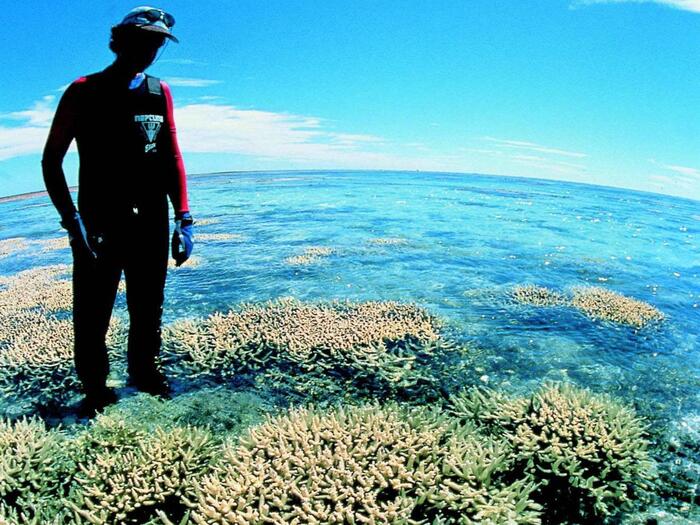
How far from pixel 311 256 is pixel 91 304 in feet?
35.2

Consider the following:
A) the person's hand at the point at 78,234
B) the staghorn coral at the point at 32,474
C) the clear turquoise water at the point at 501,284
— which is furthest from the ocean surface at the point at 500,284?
the person's hand at the point at 78,234

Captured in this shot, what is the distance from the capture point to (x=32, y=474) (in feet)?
11.6

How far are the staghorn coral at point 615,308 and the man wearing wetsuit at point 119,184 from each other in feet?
30.7

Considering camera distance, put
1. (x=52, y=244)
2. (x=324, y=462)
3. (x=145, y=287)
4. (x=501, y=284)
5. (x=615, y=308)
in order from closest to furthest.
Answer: (x=324, y=462) < (x=145, y=287) < (x=615, y=308) < (x=501, y=284) < (x=52, y=244)

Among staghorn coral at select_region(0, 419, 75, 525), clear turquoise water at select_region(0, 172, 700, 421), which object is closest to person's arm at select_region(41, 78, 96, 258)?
staghorn coral at select_region(0, 419, 75, 525)

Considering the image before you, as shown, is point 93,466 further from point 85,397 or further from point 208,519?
point 85,397

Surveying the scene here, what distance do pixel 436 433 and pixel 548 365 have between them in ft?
12.9

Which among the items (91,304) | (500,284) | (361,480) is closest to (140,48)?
(91,304)

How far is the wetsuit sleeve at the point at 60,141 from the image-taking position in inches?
144

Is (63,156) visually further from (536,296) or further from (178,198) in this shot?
(536,296)

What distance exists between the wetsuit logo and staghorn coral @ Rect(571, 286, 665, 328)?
31.6 ft

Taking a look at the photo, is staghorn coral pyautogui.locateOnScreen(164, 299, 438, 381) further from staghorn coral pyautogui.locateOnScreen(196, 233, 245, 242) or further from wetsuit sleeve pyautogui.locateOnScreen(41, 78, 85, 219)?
staghorn coral pyautogui.locateOnScreen(196, 233, 245, 242)

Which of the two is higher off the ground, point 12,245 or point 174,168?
point 174,168

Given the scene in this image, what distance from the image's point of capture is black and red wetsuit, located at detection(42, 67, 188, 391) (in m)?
3.78
